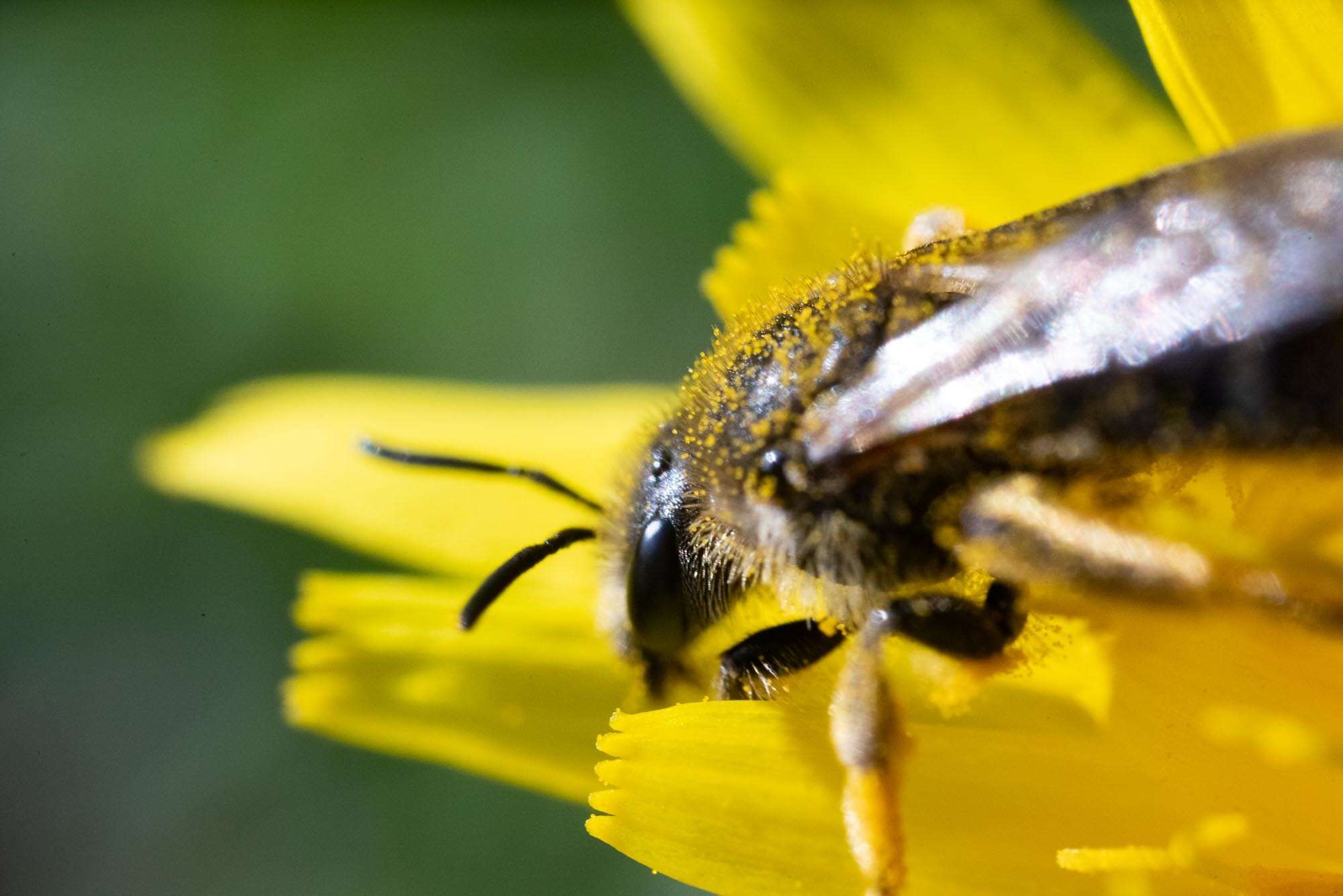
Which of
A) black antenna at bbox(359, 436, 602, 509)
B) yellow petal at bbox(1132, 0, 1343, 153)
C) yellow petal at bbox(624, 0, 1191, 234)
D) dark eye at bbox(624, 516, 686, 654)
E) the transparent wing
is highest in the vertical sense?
yellow petal at bbox(624, 0, 1191, 234)

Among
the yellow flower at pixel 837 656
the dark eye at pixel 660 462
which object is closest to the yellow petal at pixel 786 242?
the yellow flower at pixel 837 656

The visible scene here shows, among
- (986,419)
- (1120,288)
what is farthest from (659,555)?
(1120,288)

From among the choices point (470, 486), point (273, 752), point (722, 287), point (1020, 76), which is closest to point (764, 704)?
point (722, 287)

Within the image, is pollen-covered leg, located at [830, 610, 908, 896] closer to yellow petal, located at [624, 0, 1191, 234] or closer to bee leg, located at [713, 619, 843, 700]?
bee leg, located at [713, 619, 843, 700]

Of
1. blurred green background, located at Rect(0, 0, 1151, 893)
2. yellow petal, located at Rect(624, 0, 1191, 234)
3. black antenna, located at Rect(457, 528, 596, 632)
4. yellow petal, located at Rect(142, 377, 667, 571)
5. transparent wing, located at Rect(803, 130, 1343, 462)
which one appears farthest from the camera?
blurred green background, located at Rect(0, 0, 1151, 893)

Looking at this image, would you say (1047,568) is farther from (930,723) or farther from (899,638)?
(930,723)

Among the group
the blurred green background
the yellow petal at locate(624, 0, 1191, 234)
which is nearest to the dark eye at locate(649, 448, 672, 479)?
the yellow petal at locate(624, 0, 1191, 234)

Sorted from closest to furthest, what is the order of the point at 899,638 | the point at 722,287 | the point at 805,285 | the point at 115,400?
the point at 899,638 → the point at 805,285 → the point at 722,287 → the point at 115,400

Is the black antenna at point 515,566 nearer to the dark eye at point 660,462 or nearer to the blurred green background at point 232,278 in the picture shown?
the dark eye at point 660,462
